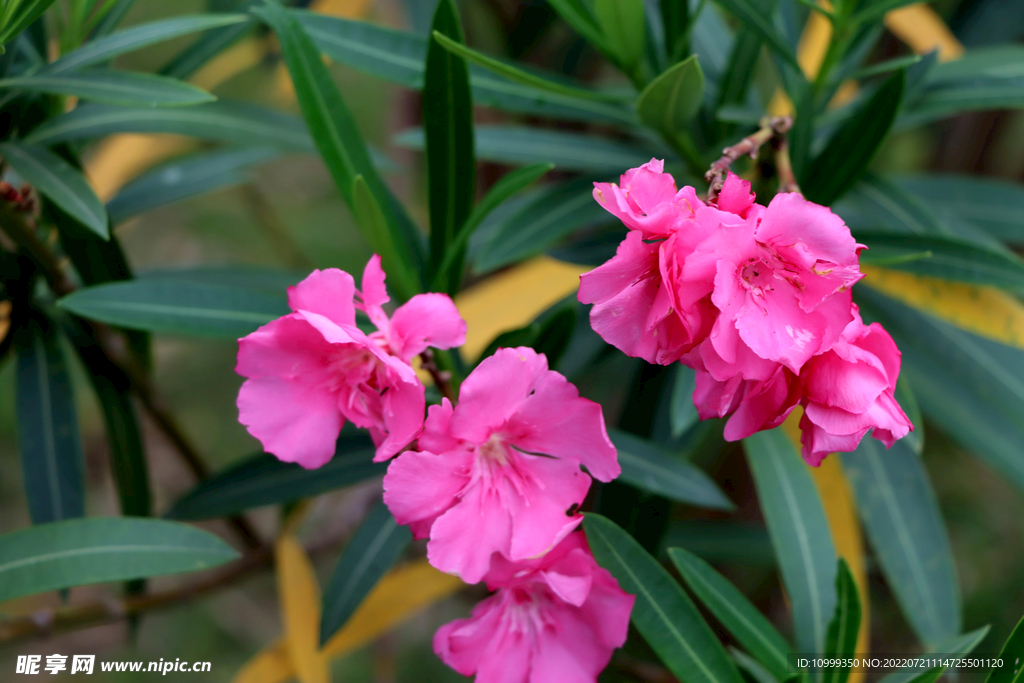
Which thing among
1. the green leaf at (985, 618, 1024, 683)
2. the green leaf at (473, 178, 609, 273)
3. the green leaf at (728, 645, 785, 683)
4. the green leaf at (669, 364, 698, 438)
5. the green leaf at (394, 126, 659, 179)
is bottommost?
the green leaf at (728, 645, 785, 683)

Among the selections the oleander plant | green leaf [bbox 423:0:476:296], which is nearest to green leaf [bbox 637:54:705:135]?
the oleander plant

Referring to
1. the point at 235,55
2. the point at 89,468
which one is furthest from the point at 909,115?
the point at 89,468

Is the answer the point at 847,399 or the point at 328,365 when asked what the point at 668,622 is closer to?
the point at 847,399

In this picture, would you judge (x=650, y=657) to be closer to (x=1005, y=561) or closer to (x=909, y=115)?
(x=909, y=115)

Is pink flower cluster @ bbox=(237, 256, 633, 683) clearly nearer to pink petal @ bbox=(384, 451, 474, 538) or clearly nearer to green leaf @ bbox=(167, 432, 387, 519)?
pink petal @ bbox=(384, 451, 474, 538)

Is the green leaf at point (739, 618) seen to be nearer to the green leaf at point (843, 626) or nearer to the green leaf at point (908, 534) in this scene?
the green leaf at point (843, 626)

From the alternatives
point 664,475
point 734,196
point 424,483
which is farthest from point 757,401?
point 664,475
